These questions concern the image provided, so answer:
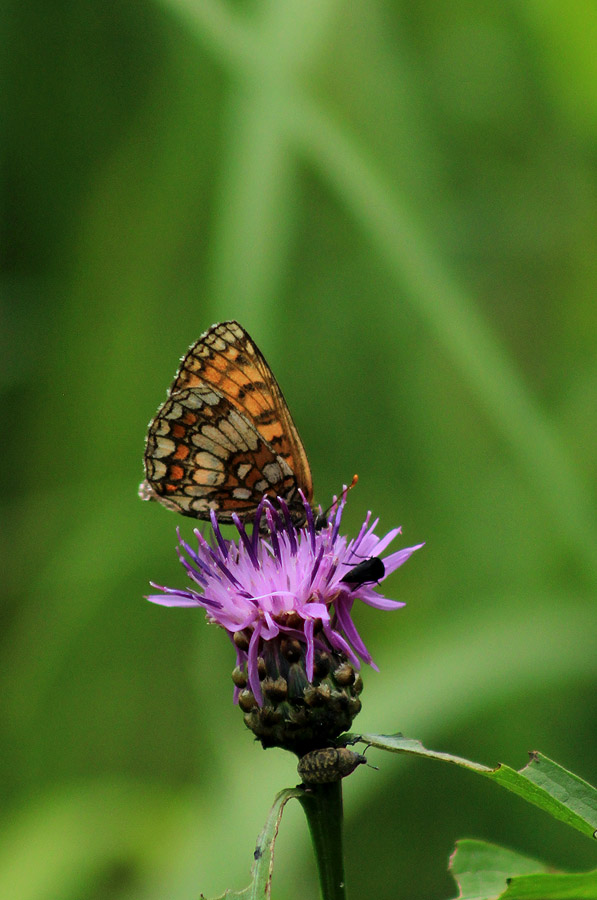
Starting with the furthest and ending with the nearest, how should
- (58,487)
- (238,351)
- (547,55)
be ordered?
(58,487) < (547,55) < (238,351)

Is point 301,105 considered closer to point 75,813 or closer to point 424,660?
point 424,660

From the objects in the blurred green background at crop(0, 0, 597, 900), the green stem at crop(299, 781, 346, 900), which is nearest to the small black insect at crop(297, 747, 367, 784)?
the green stem at crop(299, 781, 346, 900)

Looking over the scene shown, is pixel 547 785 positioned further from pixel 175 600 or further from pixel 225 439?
pixel 225 439

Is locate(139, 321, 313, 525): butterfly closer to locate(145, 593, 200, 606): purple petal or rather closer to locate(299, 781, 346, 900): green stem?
locate(145, 593, 200, 606): purple petal

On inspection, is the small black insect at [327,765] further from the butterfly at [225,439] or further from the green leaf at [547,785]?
the butterfly at [225,439]

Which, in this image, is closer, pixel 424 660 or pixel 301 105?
pixel 424 660

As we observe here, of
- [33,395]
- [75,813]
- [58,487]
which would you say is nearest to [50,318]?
[33,395]

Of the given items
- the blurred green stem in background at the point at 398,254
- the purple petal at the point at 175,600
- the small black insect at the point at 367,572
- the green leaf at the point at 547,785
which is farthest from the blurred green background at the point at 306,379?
the green leaf at the point at 547,785
